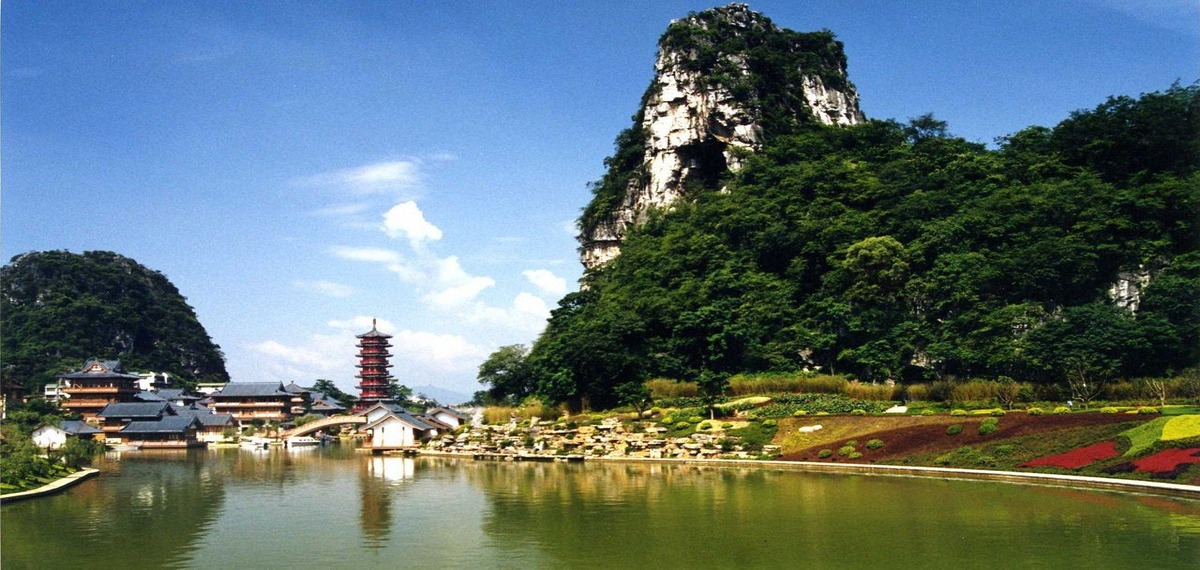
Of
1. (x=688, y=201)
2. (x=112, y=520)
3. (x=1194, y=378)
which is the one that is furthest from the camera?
(x=688, y=201)

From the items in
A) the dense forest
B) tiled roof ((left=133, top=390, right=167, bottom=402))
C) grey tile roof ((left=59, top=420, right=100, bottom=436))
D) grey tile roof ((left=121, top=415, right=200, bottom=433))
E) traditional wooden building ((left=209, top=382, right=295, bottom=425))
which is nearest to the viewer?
the dense forest

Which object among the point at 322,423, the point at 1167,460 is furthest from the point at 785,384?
the point at 322,423

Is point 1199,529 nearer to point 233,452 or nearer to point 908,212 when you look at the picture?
point 908,212

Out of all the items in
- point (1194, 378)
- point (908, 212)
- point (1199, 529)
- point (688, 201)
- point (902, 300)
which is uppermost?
point (688, 201)

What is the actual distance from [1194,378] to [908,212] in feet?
73.0

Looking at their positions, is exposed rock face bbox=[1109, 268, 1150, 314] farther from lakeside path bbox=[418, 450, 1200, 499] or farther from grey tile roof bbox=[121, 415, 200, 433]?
grey tile roof bbox=[121, 415, 200, 433]

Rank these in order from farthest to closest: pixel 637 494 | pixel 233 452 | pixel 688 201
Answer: pixel 688 201
pixel 233 452
pixel 637 494

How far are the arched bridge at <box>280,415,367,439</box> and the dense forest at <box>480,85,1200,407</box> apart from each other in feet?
85.8

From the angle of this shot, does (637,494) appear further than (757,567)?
Yes

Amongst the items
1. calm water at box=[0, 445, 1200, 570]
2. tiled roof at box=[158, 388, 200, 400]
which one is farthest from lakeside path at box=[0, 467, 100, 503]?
tiled roof at box=[158, 388, 200, 400]

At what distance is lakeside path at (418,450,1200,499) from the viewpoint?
87.2 ft

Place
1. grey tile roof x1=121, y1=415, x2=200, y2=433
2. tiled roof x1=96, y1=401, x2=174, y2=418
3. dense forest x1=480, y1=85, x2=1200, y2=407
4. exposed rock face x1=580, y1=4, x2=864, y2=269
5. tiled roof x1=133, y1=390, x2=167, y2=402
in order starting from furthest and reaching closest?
tiled roof x1=133, y1=390, x2=167, y2=402 → exposed rock face x1=580, y1=4, x2=864, y2=269 → tiled roof x1=96, y1=401, x2=174, y2=418 → grey tile roof x1=121, y1=415, x2=200, y2=433 → dense forest x1=480, y1=85, x2=1200, y2=407

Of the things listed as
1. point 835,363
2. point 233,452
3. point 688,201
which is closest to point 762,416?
point 835,363

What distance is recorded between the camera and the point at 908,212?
5806 centimetres
